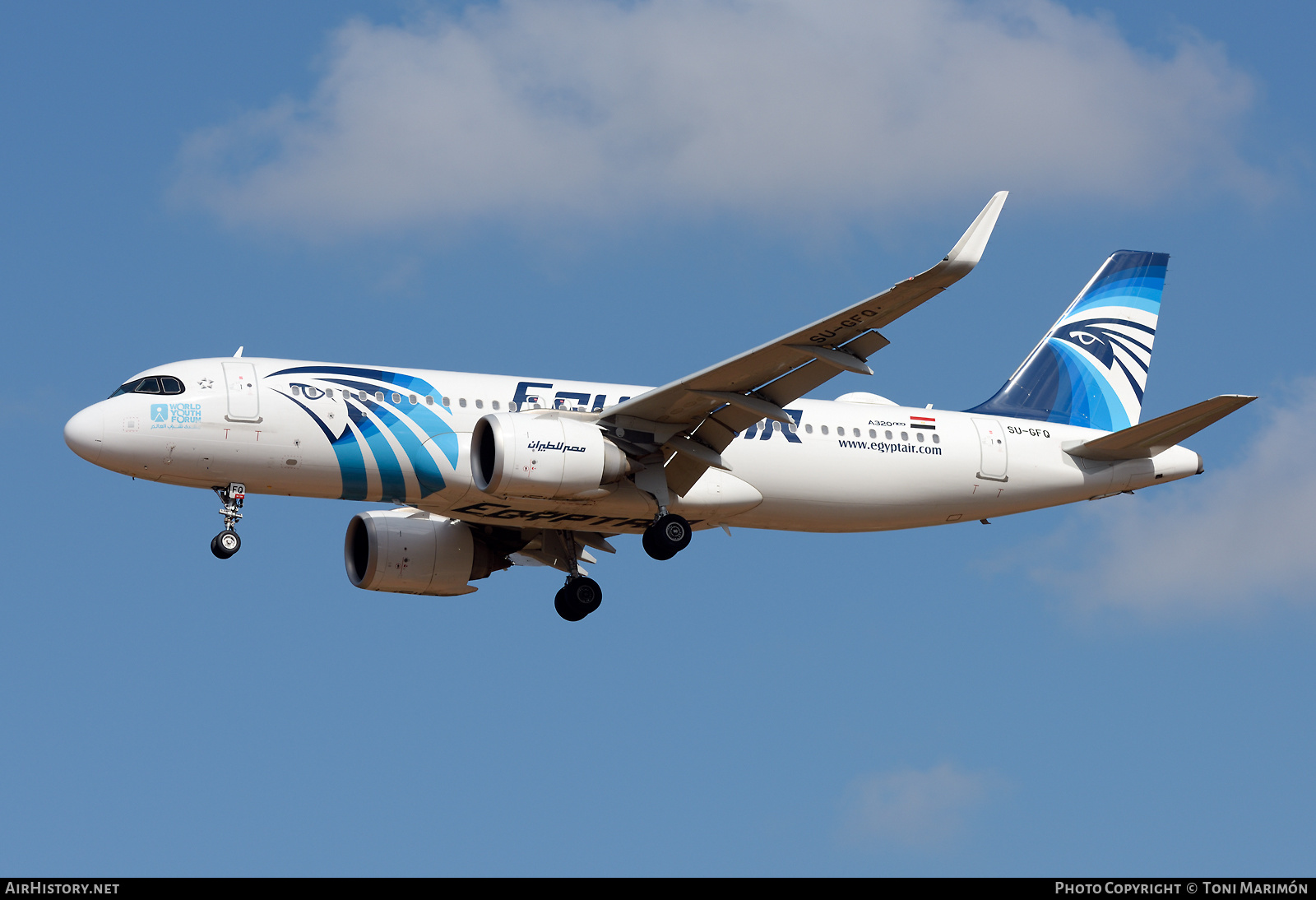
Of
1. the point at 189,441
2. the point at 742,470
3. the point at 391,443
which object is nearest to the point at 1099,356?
the point at 742,470

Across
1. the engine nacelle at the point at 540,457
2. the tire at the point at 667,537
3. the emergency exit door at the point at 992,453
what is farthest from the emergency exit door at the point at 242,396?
the emergency exit door at the point at 992,453

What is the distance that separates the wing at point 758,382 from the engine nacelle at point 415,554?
6.39 metres

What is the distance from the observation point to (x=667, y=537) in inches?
1292

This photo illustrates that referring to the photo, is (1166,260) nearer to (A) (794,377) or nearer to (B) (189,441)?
(A) (794,377)

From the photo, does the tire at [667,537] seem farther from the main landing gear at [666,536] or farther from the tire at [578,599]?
the tire at [578,599]

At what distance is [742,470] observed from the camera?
33938 mm

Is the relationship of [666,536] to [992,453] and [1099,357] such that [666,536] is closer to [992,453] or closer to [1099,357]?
[992,453]

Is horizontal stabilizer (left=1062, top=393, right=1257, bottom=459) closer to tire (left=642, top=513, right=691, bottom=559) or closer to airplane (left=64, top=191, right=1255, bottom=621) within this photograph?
airplane (left=64, top=191, right=1255, bottom=621)

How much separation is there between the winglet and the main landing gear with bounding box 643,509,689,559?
8762 mm

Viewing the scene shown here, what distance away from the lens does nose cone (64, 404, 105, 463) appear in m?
31.2

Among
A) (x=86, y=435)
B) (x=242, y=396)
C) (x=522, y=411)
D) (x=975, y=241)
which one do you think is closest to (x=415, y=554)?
Result: (x=522, y=411)

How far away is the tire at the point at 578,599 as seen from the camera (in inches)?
1453
